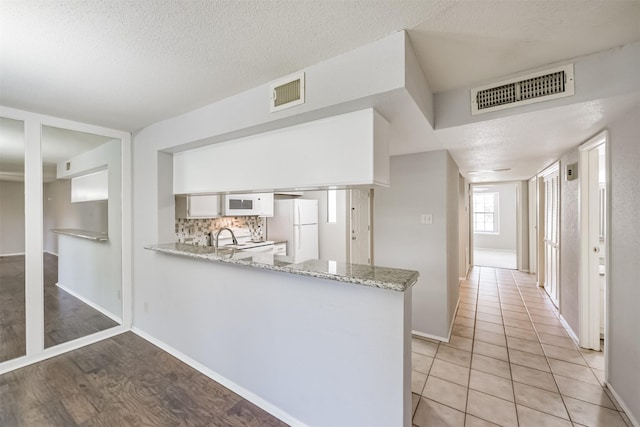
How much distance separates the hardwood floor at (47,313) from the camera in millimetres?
2467

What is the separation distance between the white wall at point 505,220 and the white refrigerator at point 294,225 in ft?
22.6

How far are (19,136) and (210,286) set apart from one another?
7.44 ft

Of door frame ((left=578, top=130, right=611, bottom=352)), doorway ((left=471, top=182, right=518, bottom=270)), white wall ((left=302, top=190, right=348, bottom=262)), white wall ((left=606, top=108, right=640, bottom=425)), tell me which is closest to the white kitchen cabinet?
white wall ((left=302, top=190, right=348, bottom=262))

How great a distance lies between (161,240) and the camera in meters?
2.87

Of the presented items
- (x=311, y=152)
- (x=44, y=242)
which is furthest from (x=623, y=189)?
(x=44, y=242)

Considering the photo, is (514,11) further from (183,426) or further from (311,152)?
(183,426)

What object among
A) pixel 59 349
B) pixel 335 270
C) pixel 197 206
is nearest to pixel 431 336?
pixel 335 270

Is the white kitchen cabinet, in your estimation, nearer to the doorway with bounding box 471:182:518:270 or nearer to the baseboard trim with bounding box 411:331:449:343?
the baseboard trim with bounding box 411:331:449:343

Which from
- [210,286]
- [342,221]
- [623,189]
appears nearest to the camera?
[623,189]

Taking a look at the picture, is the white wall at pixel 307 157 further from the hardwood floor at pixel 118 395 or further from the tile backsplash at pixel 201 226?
the hardwood floor at pixel 118 395

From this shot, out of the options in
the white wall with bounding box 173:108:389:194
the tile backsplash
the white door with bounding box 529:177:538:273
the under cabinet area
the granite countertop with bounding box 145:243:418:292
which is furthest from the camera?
the white door with bounding box 529:177:538:273

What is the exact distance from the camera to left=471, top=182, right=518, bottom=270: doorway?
8.89 metres

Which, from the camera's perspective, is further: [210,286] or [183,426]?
[210,286]

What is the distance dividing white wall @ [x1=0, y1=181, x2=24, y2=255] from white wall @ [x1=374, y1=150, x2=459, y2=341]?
11.6 ft
